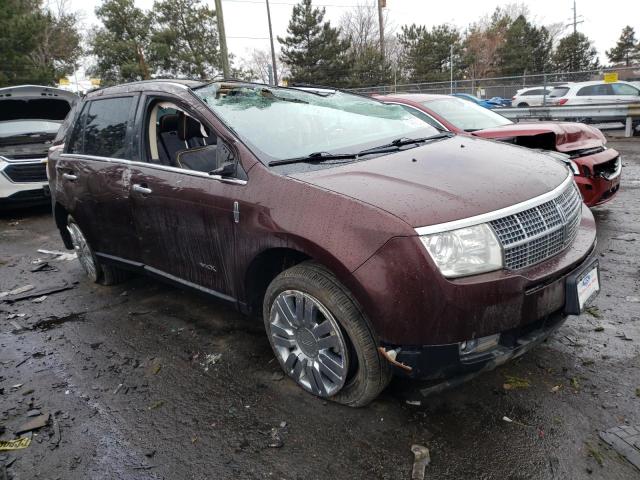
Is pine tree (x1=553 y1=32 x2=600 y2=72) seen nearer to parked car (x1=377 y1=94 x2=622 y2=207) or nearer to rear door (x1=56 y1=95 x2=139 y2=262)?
parked car (x1=377 y1=94 x2=622 y2=207)

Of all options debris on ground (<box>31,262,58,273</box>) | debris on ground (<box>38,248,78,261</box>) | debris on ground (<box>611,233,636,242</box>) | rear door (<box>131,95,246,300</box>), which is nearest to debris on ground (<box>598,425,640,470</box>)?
rear door (<box>131,95,246,300</box>)

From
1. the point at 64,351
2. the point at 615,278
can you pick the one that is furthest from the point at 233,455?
the point at 615,278

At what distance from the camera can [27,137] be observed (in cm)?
875

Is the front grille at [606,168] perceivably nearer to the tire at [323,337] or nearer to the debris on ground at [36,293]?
the tire at [323,337]

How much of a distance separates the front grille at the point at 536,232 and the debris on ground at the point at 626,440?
0.90 m

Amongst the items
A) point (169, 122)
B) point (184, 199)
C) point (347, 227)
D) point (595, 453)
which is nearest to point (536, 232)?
point (347, 227)

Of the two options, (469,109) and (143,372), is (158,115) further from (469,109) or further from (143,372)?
(469,109)

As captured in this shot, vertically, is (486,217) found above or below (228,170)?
below

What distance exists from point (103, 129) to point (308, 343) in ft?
9.03

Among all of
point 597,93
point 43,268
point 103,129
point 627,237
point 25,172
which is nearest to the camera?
point 103,129

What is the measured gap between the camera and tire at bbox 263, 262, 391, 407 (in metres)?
Result: 2.33

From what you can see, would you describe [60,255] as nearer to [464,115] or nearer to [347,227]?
[347,227]

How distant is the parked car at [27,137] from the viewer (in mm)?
7957

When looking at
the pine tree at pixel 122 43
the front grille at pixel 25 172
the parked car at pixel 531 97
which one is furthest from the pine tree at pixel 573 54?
the front grille at pixel 25 172
